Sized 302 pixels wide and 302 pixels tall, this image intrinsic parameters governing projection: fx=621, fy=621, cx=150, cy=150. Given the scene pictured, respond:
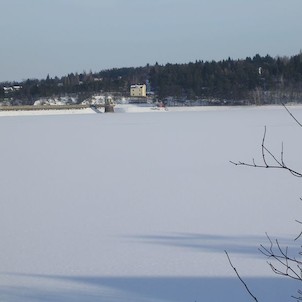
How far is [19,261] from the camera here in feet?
16.5

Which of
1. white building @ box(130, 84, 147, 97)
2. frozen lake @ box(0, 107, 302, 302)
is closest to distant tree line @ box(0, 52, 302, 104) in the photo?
white building @ box(130, 84, 147, 97)

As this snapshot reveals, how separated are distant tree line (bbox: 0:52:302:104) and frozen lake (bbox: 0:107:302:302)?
48816mm

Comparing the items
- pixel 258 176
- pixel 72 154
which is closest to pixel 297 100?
pixel 72 154

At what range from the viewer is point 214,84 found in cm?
6662

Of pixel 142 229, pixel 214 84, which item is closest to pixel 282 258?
pixel 142 229

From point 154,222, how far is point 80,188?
8.71 feet

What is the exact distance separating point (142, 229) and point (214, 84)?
6146cm

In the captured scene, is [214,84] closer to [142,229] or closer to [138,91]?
[138,91]

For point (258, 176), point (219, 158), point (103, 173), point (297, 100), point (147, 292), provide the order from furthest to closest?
point (297, 100) < point (219, 158) < point (103, 173) < point (258, 176) < point (147, 292)

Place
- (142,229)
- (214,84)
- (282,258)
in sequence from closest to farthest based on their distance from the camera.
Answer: (282,258) → (142,229) → (214,84)

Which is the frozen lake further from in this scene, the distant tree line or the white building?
the white building

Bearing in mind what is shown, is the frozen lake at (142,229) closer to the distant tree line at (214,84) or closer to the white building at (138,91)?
the distant tree line at (214,84)

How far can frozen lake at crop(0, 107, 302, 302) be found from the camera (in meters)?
4.29

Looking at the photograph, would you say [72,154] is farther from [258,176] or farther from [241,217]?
[241,217]
